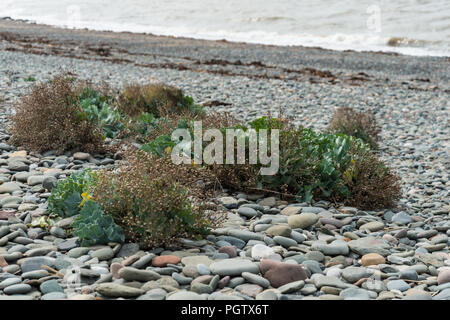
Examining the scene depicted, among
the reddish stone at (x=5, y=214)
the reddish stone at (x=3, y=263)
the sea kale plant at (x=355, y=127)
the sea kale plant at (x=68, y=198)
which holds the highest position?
the sea kale plant at (x=355, y=127)

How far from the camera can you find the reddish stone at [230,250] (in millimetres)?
3441

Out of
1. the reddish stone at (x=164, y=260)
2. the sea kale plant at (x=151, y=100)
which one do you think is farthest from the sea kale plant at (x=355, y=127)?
the reddish stone at (x=164, y=260)

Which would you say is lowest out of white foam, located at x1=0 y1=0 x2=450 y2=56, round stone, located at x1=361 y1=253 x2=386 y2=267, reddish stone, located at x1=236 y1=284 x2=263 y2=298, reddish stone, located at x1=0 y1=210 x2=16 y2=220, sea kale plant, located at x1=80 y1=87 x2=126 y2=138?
round stone, located at x1=361 y1=253 x2=386 y2=267

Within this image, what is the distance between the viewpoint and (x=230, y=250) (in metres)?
3.46

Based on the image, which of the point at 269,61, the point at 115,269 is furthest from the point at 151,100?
the point at 269,61

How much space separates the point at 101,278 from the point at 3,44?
825 inches

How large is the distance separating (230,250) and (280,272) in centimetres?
49

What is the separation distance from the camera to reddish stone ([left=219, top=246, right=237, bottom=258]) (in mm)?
3441

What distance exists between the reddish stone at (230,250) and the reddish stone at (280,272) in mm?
317

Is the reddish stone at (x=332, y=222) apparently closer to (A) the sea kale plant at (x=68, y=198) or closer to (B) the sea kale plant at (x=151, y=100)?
(A) the sea kale plant at (x=68, y=198)

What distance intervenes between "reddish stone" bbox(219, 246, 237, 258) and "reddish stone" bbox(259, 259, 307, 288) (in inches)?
12.5

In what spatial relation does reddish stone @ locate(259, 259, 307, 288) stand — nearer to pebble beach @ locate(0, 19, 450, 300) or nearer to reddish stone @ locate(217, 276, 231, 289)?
pebble beach @ locate(0, 19, 450, 300)

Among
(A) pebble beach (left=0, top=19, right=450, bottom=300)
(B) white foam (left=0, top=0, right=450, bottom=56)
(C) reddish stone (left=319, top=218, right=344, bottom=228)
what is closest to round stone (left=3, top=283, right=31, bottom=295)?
(A) pebble beach (left=0, top=19, right=450, bottom=300)

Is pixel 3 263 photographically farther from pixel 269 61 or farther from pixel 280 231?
pixel 269 61
